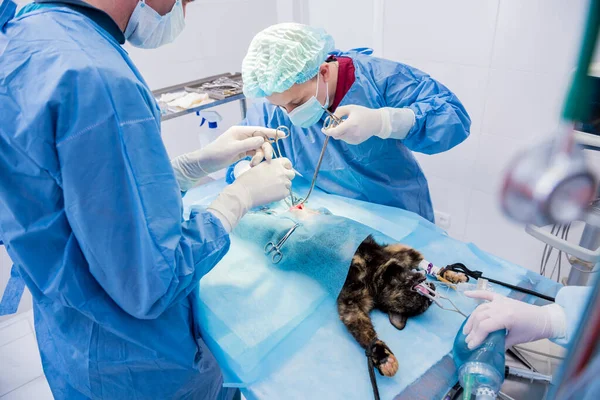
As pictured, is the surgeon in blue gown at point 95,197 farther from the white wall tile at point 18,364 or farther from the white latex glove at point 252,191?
the white wall tile at point 18,364

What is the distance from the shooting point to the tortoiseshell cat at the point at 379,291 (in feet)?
3.80

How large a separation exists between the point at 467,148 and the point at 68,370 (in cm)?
241

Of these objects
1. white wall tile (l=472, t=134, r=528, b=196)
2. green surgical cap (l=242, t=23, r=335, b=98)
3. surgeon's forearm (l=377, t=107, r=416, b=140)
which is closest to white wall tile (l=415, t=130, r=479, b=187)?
white wall tile (l=472, t=134, r=528, b=196)

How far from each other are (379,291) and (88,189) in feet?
2.99

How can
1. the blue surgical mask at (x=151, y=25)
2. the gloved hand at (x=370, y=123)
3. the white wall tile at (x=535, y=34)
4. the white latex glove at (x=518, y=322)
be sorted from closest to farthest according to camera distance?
the white latex glove at (x=518, y=322) < the blue surgical mask at (x=151, y=25) < the gloved hand at (x=370, y=123) < the white wall tile at (x=535, y=34)

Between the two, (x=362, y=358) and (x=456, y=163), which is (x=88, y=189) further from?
(x=456, y=163)

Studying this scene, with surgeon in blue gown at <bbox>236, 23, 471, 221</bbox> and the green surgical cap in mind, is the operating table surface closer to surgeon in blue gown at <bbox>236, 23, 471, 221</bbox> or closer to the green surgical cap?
surgeon in blue gown at <bbox>236, 23, 471, 221</bbox>

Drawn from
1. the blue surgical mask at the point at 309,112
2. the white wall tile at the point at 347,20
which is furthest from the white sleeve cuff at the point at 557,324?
the white wall tile at the point at 347,20

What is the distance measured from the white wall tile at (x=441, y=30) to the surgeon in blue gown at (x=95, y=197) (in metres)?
1.72

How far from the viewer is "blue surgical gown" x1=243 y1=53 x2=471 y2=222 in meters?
1.68

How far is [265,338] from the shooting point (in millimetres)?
1179

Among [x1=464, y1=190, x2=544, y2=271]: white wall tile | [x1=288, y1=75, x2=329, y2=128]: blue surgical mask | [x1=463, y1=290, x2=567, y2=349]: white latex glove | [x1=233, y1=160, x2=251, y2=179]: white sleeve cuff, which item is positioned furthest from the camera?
[x1=464, y1=190, x2=544, y2=271]: white wall tile

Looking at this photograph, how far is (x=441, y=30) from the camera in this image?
7.75ft

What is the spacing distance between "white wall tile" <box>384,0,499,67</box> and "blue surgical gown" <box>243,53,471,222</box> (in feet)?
2.21
